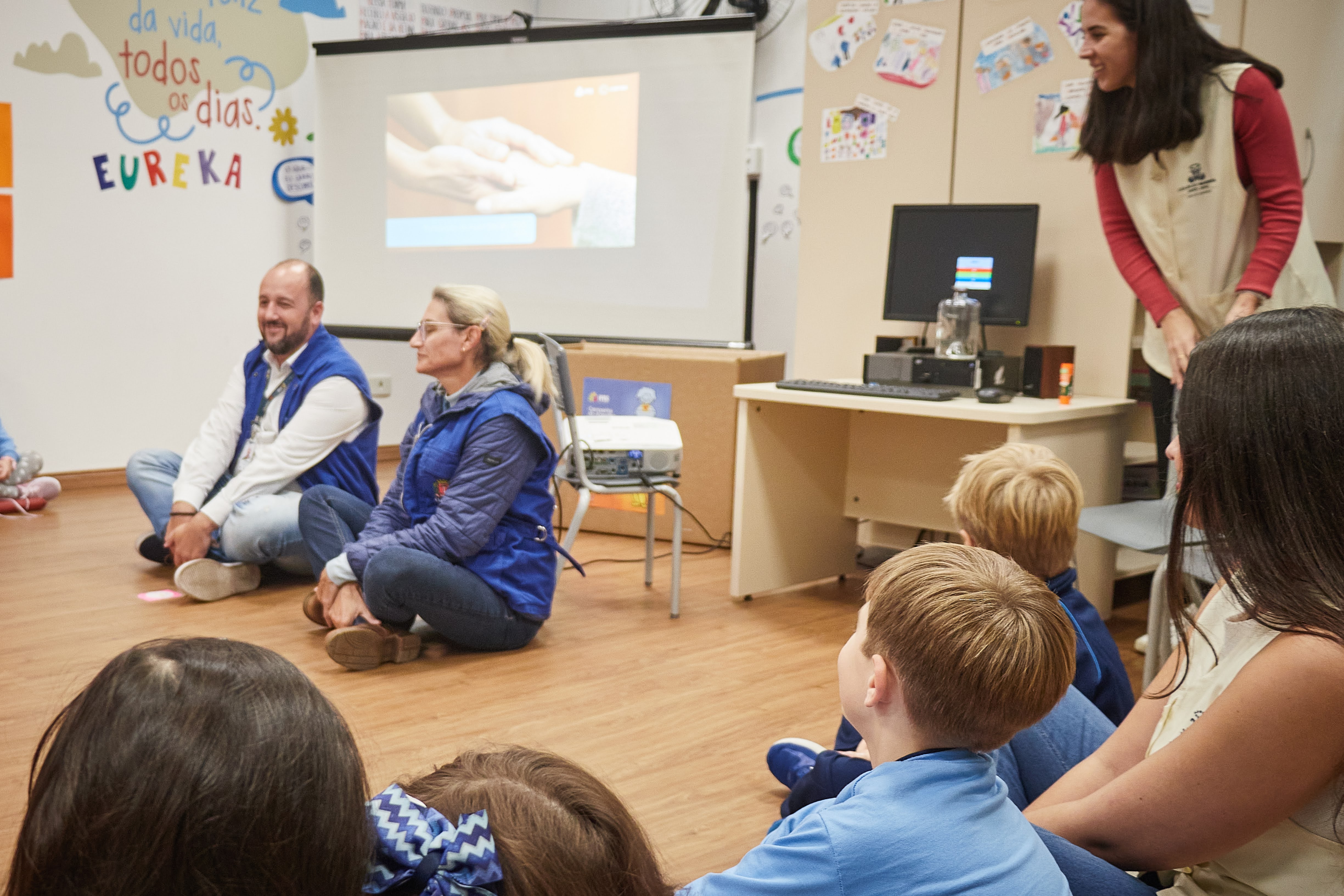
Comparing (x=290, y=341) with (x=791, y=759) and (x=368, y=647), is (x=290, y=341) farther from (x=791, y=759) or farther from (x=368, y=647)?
(x=791, y=759)

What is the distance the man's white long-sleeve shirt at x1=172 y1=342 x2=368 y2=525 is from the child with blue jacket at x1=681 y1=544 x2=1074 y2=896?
248 centimetres

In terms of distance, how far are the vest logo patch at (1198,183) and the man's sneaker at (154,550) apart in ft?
9.63

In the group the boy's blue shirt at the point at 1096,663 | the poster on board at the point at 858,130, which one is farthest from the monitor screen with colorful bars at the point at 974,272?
the boy's blue shirt at the point at 1096,663

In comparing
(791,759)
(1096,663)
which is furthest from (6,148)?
(1096,663)

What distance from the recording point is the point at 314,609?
9.04 feet

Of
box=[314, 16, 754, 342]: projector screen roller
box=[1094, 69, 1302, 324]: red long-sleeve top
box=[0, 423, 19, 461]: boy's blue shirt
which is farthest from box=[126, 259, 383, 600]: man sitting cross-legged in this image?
box=[1094, 69, 1302, 324]: red long-sleeve top

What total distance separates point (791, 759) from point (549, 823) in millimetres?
1219

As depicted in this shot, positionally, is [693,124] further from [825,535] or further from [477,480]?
[477,480]

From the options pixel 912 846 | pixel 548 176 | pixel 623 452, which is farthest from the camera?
pixel 548 176

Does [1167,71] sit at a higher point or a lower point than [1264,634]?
higher

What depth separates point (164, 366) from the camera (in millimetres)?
5008

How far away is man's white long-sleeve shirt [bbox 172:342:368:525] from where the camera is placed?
3145 millimetres

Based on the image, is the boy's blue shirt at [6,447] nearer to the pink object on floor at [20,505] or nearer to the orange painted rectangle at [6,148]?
the pink object on floor at [20,505]

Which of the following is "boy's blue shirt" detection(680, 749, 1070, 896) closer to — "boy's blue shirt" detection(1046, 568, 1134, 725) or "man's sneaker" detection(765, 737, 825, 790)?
"boy's blue shirt" detection(1046, 568, 1134, 725)
